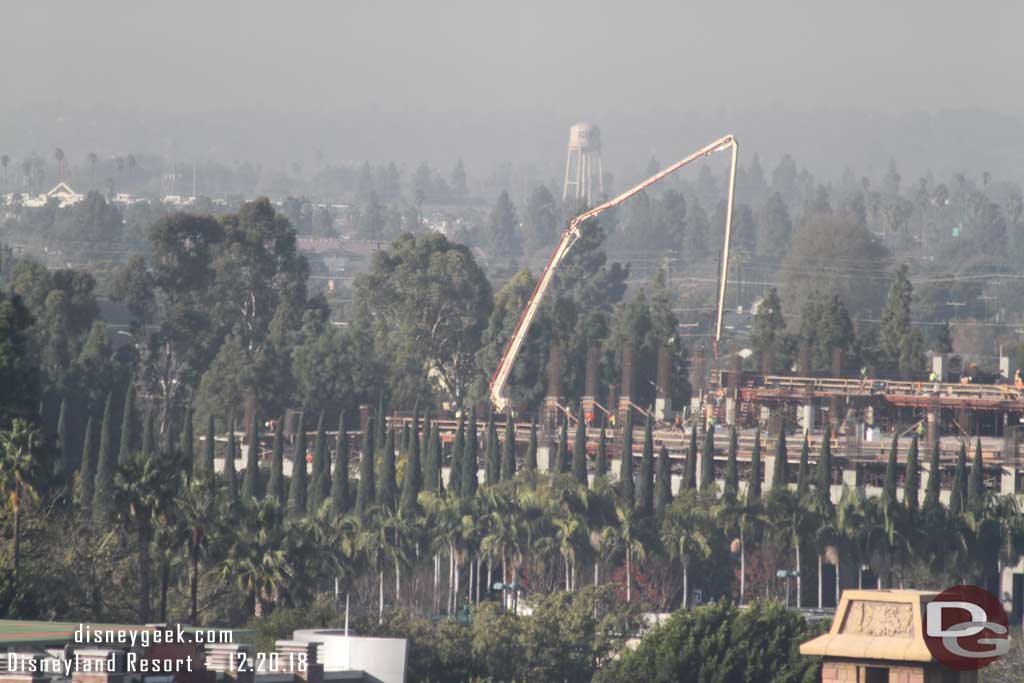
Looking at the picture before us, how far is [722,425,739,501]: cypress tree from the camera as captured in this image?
A: 110 m

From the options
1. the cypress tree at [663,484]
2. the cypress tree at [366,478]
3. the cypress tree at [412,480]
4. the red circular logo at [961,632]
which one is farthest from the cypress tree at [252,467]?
the red circular logo at [961,632]

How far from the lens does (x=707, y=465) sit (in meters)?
115

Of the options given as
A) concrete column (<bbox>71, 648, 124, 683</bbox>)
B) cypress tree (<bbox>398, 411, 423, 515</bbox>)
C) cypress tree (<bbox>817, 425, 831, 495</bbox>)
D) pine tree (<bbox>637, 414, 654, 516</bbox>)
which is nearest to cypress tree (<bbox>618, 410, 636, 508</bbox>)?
pine tree (<bbox>637, 414, 654, 516</bbox>)

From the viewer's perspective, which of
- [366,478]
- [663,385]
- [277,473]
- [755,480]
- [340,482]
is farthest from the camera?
[663,385]

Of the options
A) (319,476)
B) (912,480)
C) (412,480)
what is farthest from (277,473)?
(912,480)

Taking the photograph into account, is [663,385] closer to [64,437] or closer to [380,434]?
[380,434]

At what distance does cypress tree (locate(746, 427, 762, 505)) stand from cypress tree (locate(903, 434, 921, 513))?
5.73 meters

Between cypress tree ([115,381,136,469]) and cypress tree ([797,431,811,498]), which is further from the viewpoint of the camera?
cypress tree ([115,381,136,469])

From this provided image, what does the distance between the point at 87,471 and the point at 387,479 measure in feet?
40.0

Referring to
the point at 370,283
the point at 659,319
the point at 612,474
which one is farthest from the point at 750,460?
the point at 370,283

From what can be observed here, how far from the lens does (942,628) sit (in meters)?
29.7

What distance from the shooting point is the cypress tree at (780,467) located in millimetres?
110562

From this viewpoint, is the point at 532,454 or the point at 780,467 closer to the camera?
the point at 780,467

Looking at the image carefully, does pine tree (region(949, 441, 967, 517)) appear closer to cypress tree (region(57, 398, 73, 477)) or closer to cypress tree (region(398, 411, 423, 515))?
cypress tree (region(398, 411, 423, 515))
